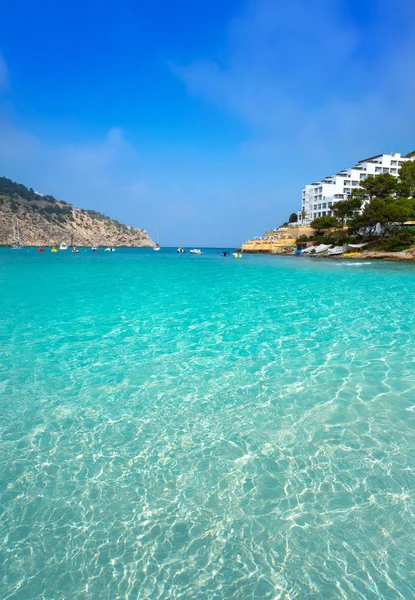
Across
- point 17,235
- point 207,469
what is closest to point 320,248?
point 207,469

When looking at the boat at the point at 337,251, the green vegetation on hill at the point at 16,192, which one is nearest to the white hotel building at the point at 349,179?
the boat at the point at 337,251

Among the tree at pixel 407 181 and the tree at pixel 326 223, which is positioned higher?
the tree at pixel 407 181

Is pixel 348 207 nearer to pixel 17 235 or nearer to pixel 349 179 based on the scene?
pixel 349 179

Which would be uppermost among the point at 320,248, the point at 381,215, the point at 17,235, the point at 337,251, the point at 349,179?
the point at 349,179

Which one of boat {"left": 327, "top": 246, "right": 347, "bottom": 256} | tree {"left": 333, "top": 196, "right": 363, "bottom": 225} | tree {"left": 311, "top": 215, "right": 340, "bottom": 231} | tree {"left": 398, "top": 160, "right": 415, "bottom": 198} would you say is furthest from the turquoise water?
tree {"left": 311, "top": 215, "right": 340, "bottom": 231}

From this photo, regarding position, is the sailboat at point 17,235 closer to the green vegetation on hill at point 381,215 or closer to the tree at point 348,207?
the green vegetation on hill at point 381,215

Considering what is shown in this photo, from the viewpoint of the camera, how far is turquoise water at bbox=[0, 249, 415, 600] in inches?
159

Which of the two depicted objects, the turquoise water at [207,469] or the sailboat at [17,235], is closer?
the turquoise water at [207,469]

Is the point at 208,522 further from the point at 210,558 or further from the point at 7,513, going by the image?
the point at 7,513

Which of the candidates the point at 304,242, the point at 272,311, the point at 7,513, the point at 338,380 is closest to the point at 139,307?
the point at 272,311

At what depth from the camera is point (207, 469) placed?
5.79 metres

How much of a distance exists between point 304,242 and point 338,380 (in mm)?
89518

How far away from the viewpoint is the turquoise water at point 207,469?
13.3 feet

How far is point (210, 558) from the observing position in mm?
4199
